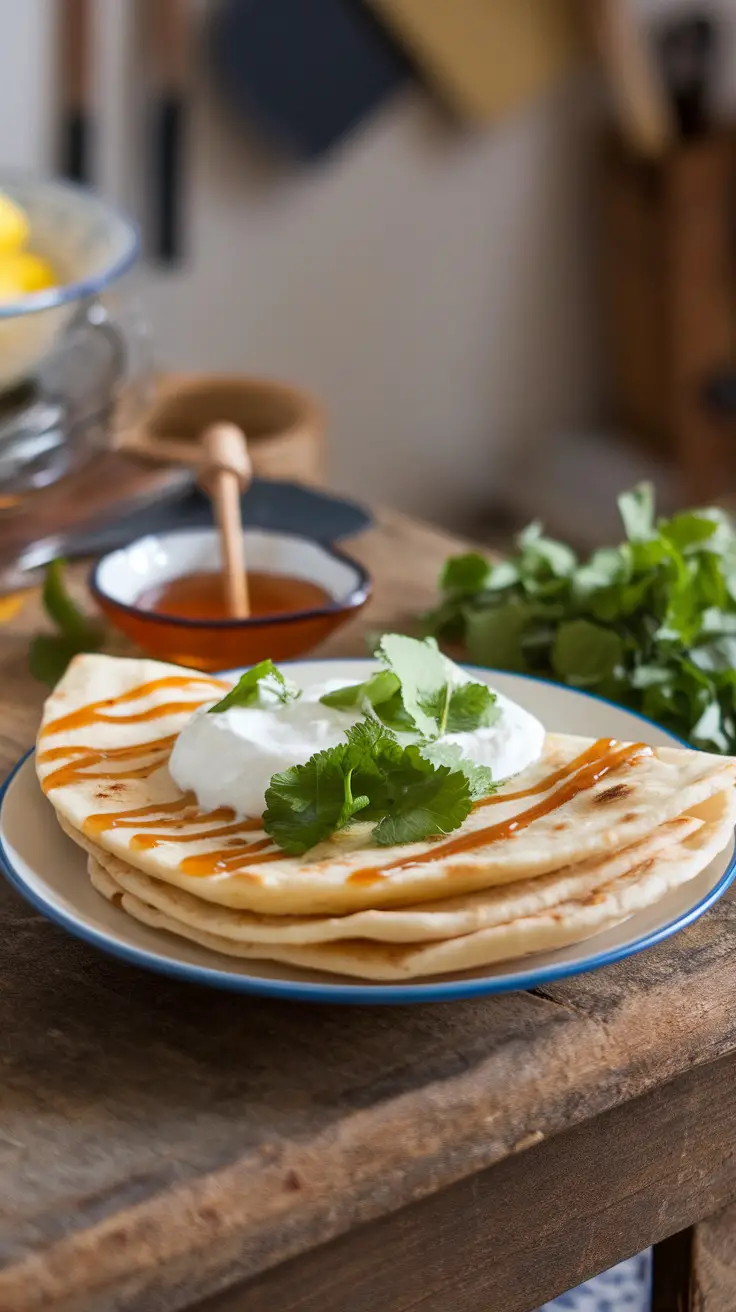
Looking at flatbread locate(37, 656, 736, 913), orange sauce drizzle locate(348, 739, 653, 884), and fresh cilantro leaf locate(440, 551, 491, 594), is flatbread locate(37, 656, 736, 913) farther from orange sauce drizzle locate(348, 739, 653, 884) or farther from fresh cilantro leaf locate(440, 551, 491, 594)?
fresh cilantro leaf locate(440, 551, 491, 594)

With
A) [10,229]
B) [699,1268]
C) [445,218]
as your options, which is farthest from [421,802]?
[445,218]

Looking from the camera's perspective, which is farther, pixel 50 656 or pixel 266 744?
pixel 50 656

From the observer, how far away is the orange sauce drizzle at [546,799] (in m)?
0.65

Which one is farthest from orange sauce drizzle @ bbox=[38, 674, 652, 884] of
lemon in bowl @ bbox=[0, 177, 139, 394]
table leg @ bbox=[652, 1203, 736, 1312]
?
lemon in bowl @ bbox=[0, 177, 139, 394]

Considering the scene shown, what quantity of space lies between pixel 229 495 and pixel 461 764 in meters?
0.52

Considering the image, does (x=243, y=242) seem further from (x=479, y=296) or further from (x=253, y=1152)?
(x=253, y=1152)

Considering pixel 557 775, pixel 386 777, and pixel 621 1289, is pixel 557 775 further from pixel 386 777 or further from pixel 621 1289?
pixel 621 1289

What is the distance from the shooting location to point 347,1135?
2.05 feet

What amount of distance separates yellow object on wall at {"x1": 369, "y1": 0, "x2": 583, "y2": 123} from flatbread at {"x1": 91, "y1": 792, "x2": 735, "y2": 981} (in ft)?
7.69

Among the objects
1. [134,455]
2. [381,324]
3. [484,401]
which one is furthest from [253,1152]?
[484,401]

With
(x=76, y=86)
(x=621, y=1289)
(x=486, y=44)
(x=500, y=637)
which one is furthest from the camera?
(x=486, y=44)

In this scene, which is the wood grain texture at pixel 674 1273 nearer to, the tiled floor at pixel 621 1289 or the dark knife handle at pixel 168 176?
the tiled floor at pixel 621 1289

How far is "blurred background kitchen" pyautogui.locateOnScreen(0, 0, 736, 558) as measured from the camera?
2.57 m

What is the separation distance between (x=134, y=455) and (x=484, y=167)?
1.83 metres
